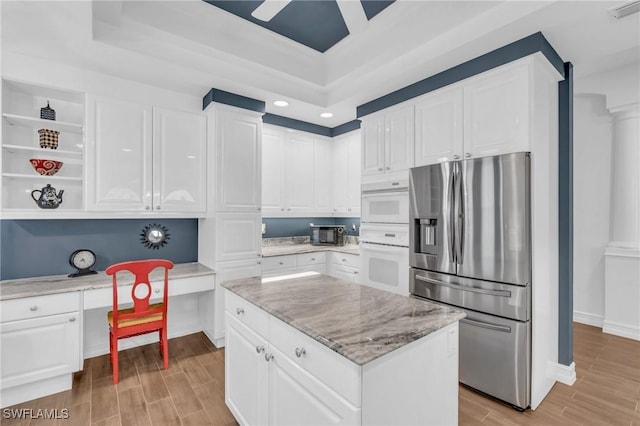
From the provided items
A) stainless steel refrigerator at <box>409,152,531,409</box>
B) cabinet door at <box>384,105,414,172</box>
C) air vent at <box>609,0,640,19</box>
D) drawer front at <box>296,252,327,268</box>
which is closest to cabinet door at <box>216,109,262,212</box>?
drawer front at <box>296,252,327,268</box>

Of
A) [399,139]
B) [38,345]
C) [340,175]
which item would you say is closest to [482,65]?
[399,139]

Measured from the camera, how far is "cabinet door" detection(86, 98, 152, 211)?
9.03 ft

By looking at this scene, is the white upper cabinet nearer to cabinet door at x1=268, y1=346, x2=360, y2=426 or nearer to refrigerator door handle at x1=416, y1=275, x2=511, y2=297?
refrigerator door handle at x1=416, y1=275, x2=511, y2=297

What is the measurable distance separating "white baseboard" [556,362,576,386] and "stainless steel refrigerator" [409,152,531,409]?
0.63 metres

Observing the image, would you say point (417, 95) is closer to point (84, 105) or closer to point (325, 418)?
point (325, 418)

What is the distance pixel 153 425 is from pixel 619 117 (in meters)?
5.32

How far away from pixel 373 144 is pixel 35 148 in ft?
10.0

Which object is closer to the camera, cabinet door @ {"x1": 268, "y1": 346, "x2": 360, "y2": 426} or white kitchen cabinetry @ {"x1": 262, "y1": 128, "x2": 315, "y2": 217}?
cabinet door @ {"x1": 268, "y1": 346, "x2": 360, "y2": 426}

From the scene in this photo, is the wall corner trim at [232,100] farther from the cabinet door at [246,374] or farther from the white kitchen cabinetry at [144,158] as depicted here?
the cabinet door at [246,374]

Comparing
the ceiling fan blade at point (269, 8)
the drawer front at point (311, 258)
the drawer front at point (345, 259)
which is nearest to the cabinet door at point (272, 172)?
the drawer front at point (311, 258)

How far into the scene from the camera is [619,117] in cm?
346

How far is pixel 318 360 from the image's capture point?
1237 millimetres

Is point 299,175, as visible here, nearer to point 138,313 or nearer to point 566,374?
point 138,313

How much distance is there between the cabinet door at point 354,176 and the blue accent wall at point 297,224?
414 mm
